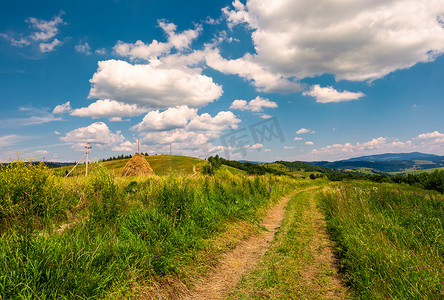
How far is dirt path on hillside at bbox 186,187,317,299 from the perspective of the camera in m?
4.18

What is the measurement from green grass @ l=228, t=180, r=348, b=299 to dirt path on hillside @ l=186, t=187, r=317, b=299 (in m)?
0.21

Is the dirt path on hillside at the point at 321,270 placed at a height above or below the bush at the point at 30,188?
below

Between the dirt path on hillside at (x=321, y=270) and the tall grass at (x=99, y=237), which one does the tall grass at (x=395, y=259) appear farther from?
the tall grass at (x=99, y=237)

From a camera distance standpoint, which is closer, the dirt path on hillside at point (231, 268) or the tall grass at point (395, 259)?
the tall grass at point (395, 259)

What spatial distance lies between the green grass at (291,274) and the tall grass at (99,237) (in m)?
1.32

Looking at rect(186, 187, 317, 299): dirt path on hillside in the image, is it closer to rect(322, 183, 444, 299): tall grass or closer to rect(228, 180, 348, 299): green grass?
rect(228, 180, 348, 299): green grass

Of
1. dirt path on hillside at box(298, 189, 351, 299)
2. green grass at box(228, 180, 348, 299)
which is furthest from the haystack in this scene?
green grass at box(228, 180, 348, 299)

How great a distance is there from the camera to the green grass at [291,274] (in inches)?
158

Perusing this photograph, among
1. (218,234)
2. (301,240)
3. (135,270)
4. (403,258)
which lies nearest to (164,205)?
(218,234)

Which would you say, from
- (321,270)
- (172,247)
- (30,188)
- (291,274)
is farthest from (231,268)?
(30,188)

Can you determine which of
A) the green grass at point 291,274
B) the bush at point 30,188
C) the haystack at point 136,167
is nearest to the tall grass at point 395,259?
the green grass at point 291,274

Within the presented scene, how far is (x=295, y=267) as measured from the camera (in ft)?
16.3

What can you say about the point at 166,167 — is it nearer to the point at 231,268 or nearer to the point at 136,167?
the point at 136,167

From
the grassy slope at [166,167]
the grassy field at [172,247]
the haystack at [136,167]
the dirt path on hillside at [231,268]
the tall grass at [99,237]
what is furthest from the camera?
the haystack at [136,167]
